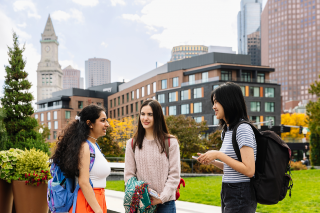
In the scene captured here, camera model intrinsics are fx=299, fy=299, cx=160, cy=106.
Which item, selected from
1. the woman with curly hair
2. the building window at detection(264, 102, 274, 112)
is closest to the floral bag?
the woman with curly hair

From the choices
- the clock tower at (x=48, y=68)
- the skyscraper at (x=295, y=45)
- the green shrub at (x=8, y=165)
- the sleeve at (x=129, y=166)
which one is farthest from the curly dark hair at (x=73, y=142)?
the clock tower at (x=48, y=68)

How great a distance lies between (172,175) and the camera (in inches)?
134

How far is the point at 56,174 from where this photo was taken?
3.33m

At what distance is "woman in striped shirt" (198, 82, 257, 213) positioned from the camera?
2.68m

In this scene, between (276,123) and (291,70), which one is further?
(291,70)

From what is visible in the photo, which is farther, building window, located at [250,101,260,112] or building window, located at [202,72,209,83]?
building window, located at [202,72,209,83]

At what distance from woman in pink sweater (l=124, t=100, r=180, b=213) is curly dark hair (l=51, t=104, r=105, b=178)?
565mm

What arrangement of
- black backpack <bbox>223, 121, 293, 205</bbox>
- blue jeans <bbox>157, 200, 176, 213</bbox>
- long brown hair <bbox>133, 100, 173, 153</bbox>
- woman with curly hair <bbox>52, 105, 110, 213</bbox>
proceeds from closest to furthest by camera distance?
black backpack <bbox>223, 121, 293, 205</bbox> < woman with curly hair <bbox>52, 105, 110, 213</bbox> < blue jeans <bbox>157, 200, 176, 213</bbox> < long brown hair <bbox>133, 100, 173, 153</bbox>

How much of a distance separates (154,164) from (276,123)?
55.8 meters

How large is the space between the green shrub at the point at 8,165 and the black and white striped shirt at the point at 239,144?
4573 millimetres

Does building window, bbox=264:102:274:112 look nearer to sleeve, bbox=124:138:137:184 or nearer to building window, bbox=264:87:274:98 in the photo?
building window, bbox=264:87:274:98

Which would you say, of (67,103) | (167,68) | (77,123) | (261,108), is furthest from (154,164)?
(67,103)

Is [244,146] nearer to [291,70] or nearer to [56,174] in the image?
[56,174]

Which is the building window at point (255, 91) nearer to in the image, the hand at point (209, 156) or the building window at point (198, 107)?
the building window at point (198, 107)
